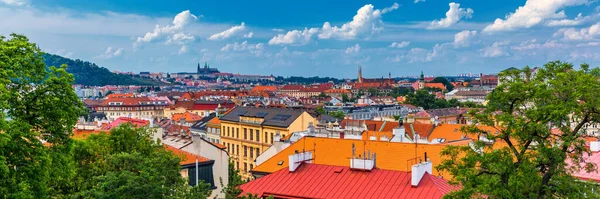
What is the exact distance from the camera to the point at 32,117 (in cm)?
2347

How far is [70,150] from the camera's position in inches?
968

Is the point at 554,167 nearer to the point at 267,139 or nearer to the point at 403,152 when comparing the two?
the point at 403,152

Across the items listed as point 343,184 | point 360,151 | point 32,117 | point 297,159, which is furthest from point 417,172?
point 32,117

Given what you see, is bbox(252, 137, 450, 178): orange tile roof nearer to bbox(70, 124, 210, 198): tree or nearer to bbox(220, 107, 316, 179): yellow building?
bbox(70, 124, 210, 198): tree

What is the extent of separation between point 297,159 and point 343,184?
3.55m

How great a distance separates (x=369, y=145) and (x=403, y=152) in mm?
2272

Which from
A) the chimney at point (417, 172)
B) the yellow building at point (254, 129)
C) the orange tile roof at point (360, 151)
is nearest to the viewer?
the chimney at point (417, 172)

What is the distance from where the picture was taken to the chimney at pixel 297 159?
31.8 m

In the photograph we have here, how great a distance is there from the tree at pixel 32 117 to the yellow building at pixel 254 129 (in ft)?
134

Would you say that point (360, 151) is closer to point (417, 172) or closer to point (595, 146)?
point (417, 172)

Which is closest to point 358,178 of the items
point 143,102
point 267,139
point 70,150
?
point 70,150

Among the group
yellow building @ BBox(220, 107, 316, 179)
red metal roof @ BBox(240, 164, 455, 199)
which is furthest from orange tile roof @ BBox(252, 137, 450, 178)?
yellow building @ BBox(220, 107, 316, 179)

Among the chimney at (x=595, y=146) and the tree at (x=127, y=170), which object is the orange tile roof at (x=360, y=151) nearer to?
the chimney at (x=595, y=146)

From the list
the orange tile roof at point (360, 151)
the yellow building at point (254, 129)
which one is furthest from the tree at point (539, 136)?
the yellow building at point (254, 129)
